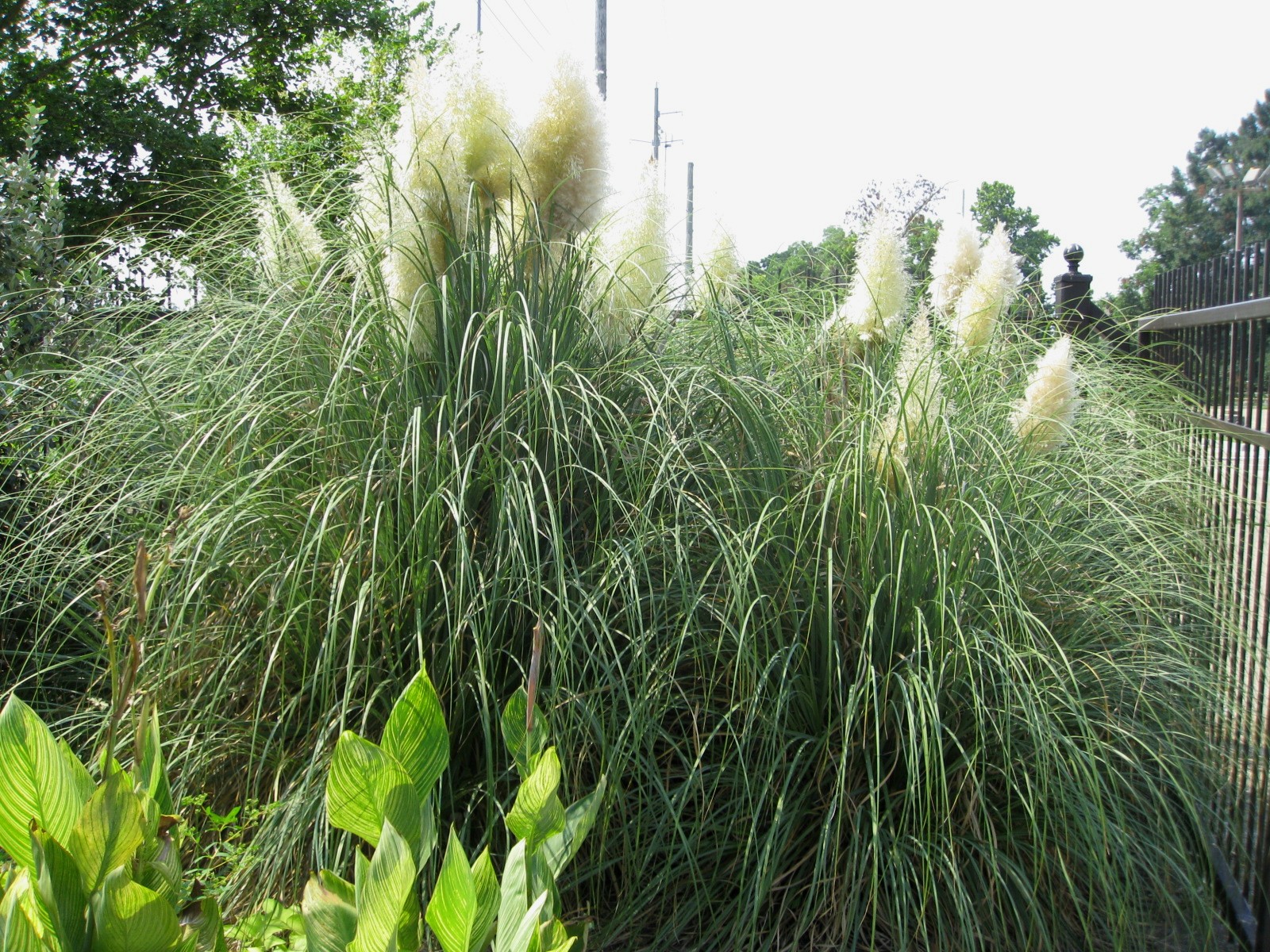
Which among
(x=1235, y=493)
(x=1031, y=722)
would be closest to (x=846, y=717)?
(x=1031, y=722)

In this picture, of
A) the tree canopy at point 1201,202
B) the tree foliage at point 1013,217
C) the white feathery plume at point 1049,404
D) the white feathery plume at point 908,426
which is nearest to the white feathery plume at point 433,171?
the white feathery plume at point 908,426

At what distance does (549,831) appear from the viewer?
1278 millimetres

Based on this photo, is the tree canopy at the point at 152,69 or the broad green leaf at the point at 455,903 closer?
the broad green leaf at the point at 455,903

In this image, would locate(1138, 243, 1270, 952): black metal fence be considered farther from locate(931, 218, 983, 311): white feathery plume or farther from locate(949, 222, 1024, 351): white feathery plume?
locate(931, 218, 983, 311): white feathery plume

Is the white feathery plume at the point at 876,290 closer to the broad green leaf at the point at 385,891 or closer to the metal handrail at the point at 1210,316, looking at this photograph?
the metal handrail at the point at 1210,316

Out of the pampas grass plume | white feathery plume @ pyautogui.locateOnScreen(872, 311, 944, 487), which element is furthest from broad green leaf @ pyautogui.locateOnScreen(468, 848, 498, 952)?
the pampas grass plume

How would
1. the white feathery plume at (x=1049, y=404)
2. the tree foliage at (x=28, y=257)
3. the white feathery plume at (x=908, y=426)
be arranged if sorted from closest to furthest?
the white feathery plume at (x=908, y=426)
the white feathery plume at (x=1049, y=404)
the tree foliage at (x=28, y=257)

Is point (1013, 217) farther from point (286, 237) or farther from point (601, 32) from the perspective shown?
point (286, 237)

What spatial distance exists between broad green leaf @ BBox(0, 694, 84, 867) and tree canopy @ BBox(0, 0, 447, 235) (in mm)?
13107

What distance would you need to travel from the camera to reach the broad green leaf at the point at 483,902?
119 centimetres

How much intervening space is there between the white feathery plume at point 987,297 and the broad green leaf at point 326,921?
2756 millimetres

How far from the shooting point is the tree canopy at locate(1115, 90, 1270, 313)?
64875 millimetres

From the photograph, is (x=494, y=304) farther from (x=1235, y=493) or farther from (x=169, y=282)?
(x=1235, y=493)

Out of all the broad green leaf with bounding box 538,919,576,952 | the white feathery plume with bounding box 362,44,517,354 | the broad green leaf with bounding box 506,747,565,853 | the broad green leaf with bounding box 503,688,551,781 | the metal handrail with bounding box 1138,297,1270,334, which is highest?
the white feathery plume with bounding box 362,44,517,354
